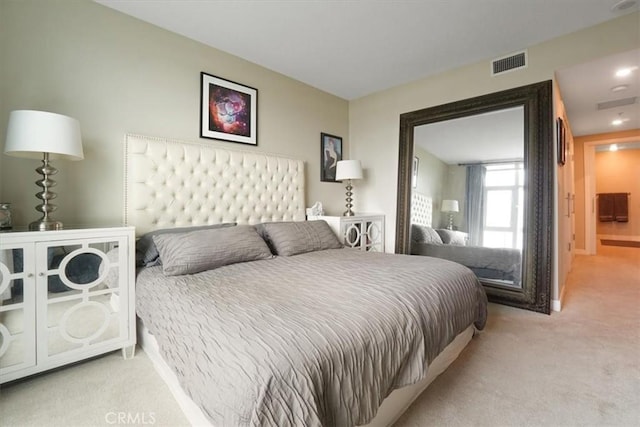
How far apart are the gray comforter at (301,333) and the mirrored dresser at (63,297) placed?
17cm

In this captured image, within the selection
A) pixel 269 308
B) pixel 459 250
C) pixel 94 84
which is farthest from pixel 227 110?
pixel 459 250

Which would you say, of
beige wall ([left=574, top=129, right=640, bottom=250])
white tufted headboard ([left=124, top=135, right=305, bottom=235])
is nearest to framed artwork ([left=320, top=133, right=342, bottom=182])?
white tufted headboard ([left=124, top=135, right=305, bottom=235])

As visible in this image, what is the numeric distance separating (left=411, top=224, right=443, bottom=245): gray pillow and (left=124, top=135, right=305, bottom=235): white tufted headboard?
5.01ft

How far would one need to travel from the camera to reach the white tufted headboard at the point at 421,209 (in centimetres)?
347

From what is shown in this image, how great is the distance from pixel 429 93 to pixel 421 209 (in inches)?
56.4

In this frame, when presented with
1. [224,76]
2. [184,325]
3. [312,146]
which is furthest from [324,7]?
[184,325]

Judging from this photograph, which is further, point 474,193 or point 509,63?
point 474,193

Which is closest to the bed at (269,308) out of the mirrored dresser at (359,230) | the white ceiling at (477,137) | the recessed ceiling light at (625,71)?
the mirrored dresser at (359,230)

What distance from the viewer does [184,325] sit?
1.15 metres

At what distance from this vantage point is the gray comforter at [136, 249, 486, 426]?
2.65ft

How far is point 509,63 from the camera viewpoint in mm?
2832

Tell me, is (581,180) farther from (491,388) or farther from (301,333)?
(301,333)

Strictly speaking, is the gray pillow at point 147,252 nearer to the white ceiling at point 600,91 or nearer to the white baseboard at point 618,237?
the white ceiling at point 600,91

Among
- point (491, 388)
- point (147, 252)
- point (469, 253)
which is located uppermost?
point (147, 252)
